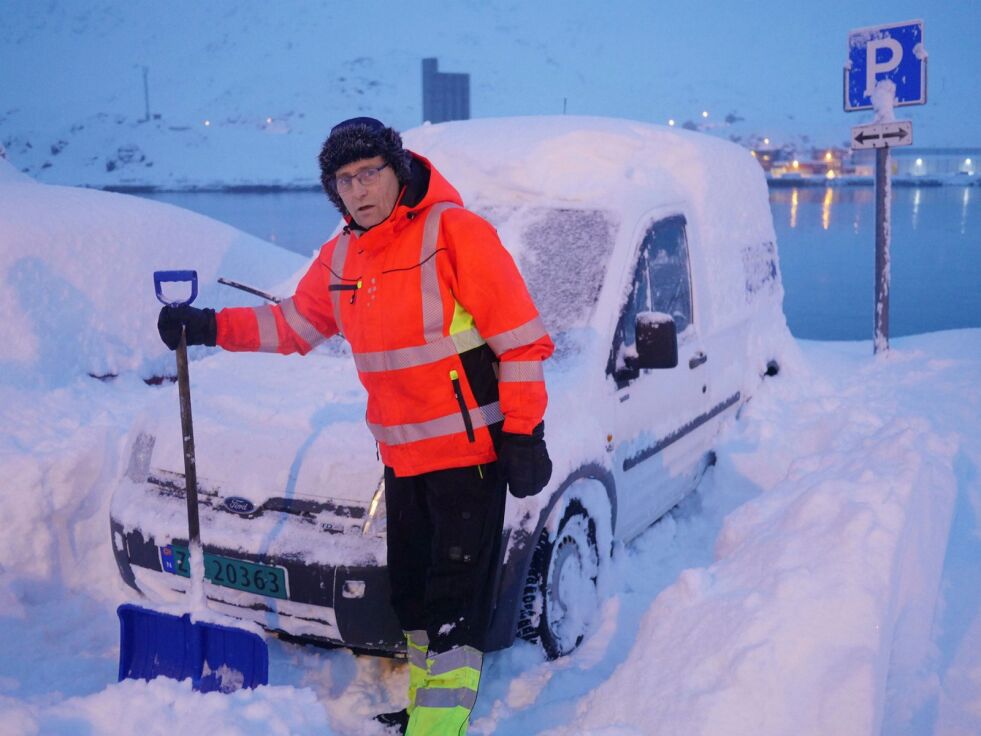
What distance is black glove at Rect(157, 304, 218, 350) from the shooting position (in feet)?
9.98

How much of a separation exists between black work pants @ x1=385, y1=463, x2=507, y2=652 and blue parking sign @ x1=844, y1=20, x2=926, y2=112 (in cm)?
692

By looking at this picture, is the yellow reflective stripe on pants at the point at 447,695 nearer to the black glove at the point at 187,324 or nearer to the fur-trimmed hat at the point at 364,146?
the black glove at the point at 187,324

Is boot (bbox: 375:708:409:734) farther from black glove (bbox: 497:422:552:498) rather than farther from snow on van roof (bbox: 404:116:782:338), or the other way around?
snow on van roof (bbox: 404:116:782:338)

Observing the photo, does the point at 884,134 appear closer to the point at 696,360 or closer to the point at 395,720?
the point at 696,360

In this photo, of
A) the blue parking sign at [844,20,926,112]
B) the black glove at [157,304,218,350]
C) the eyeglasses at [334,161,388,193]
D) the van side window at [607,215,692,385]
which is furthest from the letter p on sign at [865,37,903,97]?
the black glove at [157,304,218,350]

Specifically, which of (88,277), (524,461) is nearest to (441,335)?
(524,461)

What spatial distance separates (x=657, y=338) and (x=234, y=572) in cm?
192

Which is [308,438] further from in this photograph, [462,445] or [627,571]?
[627,571]

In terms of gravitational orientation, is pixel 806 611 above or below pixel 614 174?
below

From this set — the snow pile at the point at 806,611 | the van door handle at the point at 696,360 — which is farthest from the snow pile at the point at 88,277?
the snow pile at the point at 806,611

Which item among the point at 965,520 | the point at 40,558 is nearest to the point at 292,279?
the point at 40,558

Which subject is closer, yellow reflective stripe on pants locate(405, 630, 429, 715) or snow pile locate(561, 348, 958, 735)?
snow pile locate(561, 348, 958, 735)

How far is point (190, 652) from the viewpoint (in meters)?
2.87

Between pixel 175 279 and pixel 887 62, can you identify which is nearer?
pixel 175 279
